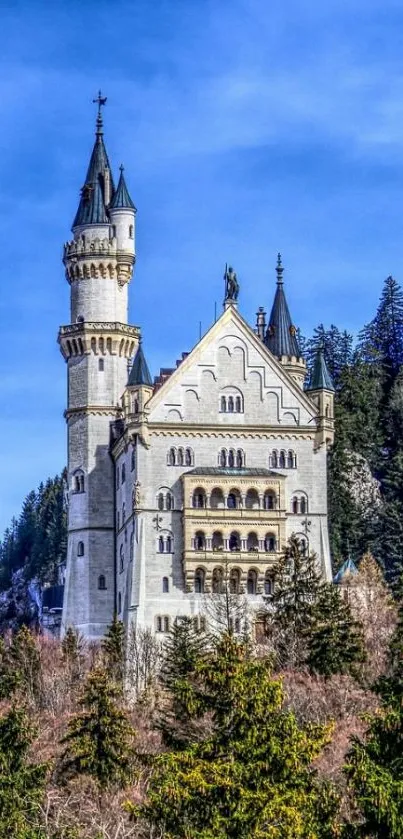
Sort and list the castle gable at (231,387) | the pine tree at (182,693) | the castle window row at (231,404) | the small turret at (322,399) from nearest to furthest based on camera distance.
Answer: the pine tree at (182,693) → the castle gable at (231,387) → the castle window row at (231,404) → the small turret at (322,399)

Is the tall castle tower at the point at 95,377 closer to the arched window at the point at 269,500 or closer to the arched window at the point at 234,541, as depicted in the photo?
the arched window at the point at 234,541

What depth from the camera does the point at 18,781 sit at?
77.2 m

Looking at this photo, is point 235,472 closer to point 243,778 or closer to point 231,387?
point 231,387

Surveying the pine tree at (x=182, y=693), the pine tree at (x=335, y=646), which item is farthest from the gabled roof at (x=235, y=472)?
the pine tree at (x=335, y=646)

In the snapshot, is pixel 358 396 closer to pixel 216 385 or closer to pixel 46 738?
pixel 216 385

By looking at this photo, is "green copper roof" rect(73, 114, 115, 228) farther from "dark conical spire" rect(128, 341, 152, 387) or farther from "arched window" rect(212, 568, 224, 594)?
"arched window" rect(212, 568, 224, 594)

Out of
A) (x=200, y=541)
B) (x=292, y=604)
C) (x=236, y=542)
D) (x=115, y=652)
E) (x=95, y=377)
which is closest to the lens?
(x=292, y=604)

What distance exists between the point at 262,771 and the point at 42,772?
34.4 feet

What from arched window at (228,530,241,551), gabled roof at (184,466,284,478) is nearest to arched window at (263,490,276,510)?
gabled roof at (184,466,284,478)

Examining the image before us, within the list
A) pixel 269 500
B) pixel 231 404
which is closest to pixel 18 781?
pixel 269 500

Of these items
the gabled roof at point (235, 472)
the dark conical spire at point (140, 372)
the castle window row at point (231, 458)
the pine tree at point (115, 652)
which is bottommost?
the pine tree at point (115, 652)

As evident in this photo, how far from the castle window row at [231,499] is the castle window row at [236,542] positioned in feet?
4.22

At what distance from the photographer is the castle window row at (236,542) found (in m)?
128

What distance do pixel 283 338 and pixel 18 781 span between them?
66.2 metres
